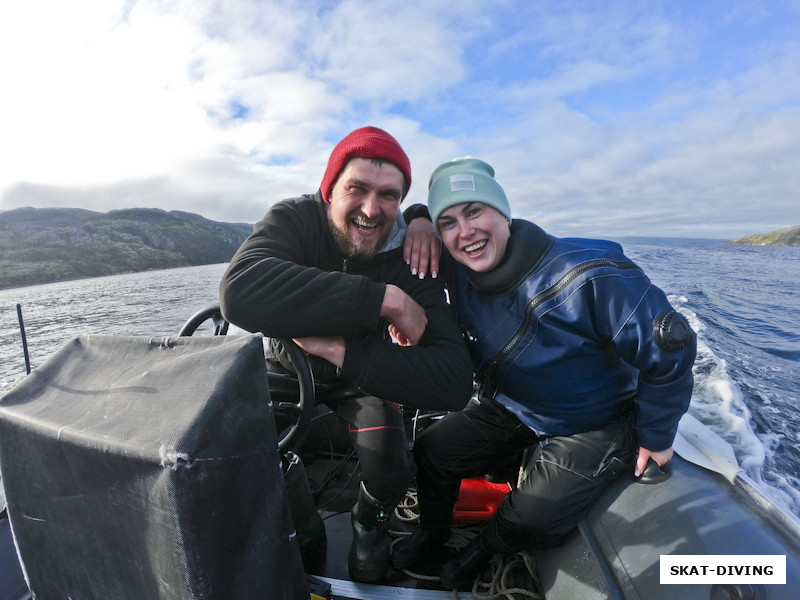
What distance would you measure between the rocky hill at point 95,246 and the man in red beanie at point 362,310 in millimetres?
68198

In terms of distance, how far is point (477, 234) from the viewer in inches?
85.4

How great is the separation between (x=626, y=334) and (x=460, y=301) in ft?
2.81

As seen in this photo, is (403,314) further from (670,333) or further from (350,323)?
(670,333)

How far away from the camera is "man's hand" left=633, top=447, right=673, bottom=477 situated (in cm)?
192

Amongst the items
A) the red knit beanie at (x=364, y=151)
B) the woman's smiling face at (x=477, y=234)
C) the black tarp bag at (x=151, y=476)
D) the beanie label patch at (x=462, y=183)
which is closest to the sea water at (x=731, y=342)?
the black tarp bag at (x=151, y=476)

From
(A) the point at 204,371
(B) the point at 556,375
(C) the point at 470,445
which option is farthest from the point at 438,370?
(A) the point at 204,371

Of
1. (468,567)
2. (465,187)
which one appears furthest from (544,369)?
(468,567)

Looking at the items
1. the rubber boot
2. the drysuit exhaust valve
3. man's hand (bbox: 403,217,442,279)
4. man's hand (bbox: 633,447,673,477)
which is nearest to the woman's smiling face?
man's hand (bbox: 403,217,442,279)

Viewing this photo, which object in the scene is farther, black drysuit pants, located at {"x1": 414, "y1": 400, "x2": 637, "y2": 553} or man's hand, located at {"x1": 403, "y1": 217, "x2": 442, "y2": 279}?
man's hand, located at {"x1": 403, "y1": 217, "x2": 442, "y2": 279}

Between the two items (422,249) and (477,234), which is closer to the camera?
(477,234)

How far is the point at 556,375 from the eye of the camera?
2.05m

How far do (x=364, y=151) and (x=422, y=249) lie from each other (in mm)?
622

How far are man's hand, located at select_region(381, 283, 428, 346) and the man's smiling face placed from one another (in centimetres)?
59

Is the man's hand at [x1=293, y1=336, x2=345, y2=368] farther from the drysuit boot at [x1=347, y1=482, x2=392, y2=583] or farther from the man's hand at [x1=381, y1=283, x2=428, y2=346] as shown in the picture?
the drysuit boot at [x1=347, y1=482, x2=392, y2=583]
